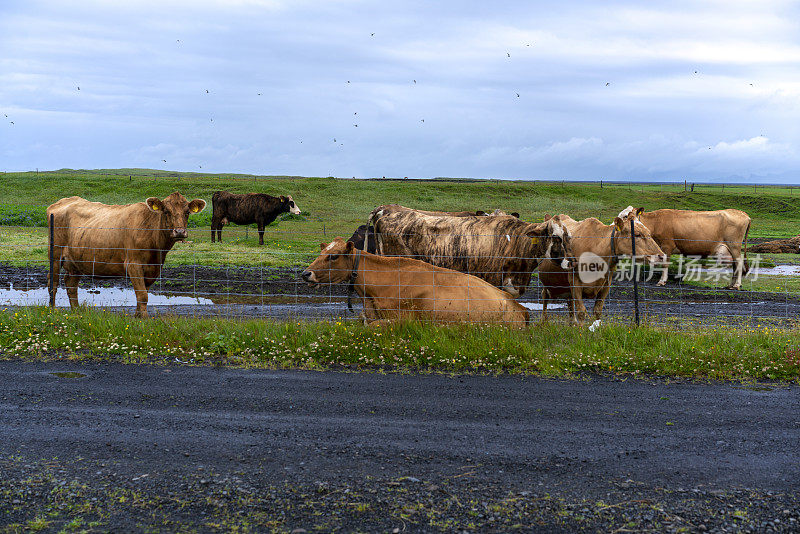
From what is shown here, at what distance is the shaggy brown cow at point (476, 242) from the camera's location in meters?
13.0

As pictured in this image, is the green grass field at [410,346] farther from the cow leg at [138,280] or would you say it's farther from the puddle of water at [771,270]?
the puddle of water at [771,270]

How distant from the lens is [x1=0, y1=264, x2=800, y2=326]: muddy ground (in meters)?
14.2

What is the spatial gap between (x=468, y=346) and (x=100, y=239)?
7.79 m

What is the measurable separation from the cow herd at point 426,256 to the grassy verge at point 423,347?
0.73 metres

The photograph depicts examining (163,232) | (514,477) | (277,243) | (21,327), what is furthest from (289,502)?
(277,243)

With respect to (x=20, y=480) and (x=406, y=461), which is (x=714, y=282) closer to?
(x=406, y=461)

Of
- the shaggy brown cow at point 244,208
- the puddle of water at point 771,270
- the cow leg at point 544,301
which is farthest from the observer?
the shaggy brown cow at point 244,208

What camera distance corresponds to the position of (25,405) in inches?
304

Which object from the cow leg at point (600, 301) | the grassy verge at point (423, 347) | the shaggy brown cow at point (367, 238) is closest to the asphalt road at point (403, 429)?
the grassy verge at point (423, 347)

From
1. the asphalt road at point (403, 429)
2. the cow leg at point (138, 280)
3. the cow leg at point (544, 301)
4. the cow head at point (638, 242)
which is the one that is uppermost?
the cow head at point (638, 242)

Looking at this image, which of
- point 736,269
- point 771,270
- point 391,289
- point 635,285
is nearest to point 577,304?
→ point 635,285

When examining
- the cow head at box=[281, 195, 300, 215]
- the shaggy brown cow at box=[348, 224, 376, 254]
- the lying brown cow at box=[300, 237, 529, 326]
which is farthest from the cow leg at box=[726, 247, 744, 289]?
the cow head at box=[281, 195, 300, 215]

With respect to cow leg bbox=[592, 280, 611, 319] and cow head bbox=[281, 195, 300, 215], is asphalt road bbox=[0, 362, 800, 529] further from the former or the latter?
cow head bbox=[281, 195, 300, 215]

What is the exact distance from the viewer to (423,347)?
9.87 metres
